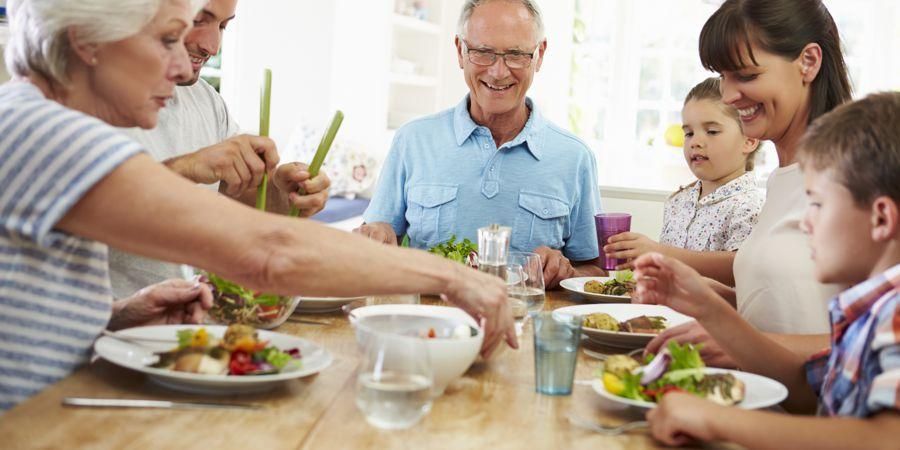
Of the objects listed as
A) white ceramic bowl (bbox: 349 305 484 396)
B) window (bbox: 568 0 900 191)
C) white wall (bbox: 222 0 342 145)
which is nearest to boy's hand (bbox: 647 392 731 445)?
white ceramic bowl (bbox: 349 305 484 396)

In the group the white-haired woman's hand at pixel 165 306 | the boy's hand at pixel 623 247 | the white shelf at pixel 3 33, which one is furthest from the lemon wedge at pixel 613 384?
the white shelf at pixel 3 33

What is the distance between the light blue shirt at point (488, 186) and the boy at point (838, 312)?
58.1 inches

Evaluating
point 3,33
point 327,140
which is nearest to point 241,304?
point 327,140

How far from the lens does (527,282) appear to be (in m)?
1.95

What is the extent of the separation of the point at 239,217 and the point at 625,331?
0.87 meters

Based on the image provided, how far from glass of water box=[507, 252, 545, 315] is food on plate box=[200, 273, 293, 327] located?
45 cm

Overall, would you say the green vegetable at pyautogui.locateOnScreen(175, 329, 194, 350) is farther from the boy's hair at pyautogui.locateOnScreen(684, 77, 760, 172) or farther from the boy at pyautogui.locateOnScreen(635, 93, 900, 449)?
the boy's hair at pyautogui.locateOnScreen(684, 77, 760, 172)

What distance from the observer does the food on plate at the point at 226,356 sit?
4.55ft

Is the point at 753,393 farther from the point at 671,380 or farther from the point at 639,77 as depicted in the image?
the point at 639,77

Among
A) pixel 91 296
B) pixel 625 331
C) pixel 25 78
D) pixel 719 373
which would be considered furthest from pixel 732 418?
pixel 25 78

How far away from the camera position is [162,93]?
1654 millimetres

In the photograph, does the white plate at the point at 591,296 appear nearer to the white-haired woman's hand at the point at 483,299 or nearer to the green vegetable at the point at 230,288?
the white-haired woman's hand at the point at 483,299

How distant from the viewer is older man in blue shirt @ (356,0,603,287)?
3.17 metres

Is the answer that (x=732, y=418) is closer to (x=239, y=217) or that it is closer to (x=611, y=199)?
(x=239, y=217)
